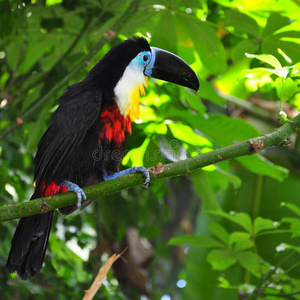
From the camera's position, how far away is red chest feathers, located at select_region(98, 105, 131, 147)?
233 cm

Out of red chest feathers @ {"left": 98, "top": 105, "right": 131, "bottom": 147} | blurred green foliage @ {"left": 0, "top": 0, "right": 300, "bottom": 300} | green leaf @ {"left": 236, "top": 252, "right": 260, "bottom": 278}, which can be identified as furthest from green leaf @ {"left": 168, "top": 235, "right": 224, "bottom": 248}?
red chest feathers @ {"left": 98, "top": 105, "right": 131, "bottom": 147}

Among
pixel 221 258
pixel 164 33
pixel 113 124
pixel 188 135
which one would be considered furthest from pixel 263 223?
pixel 164 33

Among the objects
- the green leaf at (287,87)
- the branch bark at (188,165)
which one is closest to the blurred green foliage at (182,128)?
the green leaf at (287,87)

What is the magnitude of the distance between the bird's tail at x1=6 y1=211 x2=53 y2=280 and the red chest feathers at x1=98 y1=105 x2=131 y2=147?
46 centimetres

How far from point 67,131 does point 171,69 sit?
0.57 m

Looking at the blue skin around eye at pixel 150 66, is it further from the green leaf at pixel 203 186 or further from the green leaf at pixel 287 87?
the green leaf at pixel 287 87

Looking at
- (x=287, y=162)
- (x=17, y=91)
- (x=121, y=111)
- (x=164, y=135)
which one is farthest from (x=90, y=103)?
(x=287, y=162)

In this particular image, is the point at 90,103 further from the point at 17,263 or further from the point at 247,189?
the point at 247,189

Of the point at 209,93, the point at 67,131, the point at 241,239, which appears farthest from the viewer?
the point at 209,93

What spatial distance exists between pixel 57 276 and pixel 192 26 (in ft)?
5.02

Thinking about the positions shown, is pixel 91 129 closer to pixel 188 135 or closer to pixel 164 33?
pixel 188 135

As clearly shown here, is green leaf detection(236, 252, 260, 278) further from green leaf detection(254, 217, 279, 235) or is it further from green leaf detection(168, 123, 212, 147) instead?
green leaf detection(168, 123, 212, 147)

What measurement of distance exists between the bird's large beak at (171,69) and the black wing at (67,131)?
0.33 m

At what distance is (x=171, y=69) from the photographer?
7.95ft
